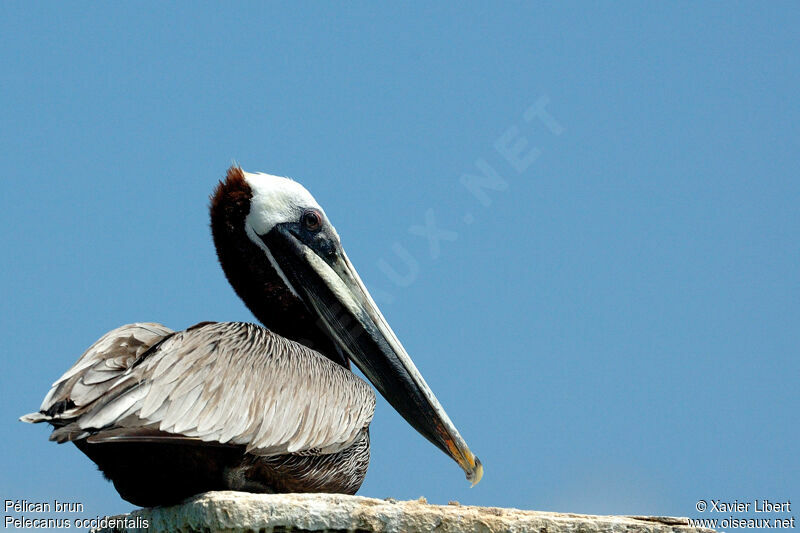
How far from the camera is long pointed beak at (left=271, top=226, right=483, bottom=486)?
572 cm

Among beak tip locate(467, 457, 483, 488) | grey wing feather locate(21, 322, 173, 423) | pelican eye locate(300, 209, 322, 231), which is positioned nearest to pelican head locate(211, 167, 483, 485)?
pelican eye locate(300, 209, 322, 231)

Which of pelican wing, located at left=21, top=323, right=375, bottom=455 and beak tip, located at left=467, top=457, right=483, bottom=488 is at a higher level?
pelican wing, located at left=21, top=323, right=375, bottom=455

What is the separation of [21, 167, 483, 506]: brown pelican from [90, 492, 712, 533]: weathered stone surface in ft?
1.10

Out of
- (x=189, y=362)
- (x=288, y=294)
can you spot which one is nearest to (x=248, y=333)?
(x=189, y=362)

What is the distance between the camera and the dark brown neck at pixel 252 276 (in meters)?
5.97

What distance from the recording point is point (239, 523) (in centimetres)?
409

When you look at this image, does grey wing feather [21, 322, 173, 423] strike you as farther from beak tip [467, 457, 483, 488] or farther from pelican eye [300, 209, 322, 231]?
beak tip [467, 457, 483, 488]

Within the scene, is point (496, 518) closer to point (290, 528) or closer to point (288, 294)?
point (290, 528)


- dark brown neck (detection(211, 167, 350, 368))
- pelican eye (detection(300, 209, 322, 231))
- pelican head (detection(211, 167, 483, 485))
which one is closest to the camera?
pelican head (detection(211, 167, 483, 485))

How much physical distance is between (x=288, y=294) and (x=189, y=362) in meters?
1.44

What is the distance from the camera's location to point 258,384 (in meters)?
4.80

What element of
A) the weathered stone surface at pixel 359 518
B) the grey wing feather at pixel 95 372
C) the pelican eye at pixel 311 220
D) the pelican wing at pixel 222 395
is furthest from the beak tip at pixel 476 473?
the grey wing feather at pixel 95 372

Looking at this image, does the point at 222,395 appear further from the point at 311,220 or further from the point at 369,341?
the point at 311,220

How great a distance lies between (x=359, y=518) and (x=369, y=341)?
1763 mm
